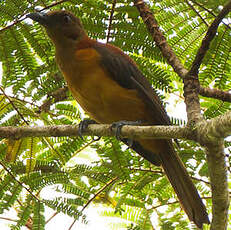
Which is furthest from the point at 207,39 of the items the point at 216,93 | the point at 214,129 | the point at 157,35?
the point at 214,129

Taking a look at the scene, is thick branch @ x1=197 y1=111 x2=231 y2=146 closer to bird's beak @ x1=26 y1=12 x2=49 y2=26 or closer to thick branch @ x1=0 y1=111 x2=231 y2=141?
thick branch @ x1=0 y1=111 x2=231 y2=141

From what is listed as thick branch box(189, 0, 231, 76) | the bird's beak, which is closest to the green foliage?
the bird's beak

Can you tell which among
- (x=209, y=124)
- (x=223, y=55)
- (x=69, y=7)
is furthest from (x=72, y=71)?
(x=209, y=124)

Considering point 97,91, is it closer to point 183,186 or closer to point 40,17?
point 40,17

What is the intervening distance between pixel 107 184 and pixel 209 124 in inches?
70.8

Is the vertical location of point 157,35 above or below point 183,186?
above

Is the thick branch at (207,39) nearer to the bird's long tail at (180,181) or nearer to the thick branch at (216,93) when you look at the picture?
the thick branch at (216,93)

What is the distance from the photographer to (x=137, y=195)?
417 cm

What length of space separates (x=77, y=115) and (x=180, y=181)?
1323 mm

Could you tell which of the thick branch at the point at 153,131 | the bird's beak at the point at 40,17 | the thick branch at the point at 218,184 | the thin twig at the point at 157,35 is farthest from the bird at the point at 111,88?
the thick branch at the point at 218,184

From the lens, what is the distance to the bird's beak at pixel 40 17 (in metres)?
3.91

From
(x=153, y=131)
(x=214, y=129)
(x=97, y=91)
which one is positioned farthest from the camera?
(x=97, y=91)

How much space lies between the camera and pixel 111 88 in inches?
154

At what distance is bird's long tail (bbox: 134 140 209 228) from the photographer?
3734mm
